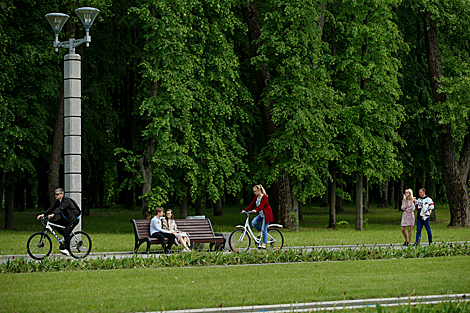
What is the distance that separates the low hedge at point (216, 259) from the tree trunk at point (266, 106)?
1082 cm

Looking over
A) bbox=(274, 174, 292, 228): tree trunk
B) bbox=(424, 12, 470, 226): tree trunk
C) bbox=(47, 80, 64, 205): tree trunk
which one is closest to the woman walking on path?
bbox=(274, 174, 292, 228): tree trunk

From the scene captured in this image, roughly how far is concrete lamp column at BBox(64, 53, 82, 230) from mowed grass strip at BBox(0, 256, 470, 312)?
548cm

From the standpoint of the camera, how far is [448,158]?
27.9m

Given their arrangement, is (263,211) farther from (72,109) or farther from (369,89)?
(369,89)

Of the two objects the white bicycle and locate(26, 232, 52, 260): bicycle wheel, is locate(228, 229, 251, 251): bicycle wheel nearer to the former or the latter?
the white bicycle

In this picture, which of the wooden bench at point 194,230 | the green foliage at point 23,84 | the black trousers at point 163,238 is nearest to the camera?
the black trousers at point 163,238

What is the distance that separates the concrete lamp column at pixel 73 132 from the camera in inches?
641

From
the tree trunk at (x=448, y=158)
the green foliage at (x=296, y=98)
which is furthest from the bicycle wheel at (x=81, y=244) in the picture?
the tree trunk at (x=448, y=158)

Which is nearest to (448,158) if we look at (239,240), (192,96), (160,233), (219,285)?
(192,96)

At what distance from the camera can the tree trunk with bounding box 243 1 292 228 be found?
25.8m

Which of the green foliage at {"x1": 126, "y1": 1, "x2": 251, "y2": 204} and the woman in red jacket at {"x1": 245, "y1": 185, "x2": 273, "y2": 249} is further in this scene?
the green foliage at {"x1": 126, "y1": 1, "x2": 251, "y2": 204}

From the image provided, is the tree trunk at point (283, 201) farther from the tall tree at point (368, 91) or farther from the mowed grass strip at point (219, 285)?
the mowed grass strip at point (219, 285)

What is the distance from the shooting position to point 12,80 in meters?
23.8

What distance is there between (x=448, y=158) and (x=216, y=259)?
60.0ft
